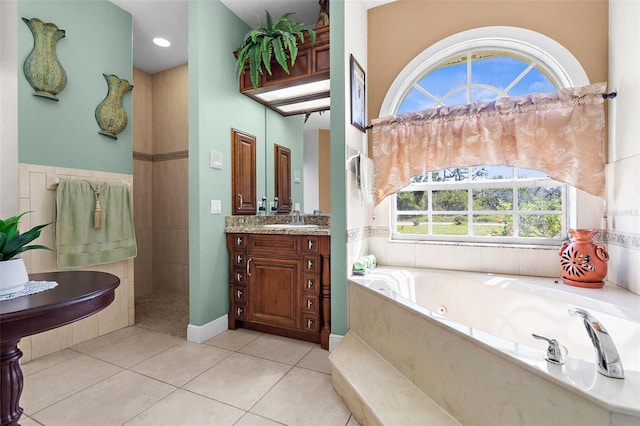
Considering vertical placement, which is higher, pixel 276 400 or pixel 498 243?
pixel 498 243

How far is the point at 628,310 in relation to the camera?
146 centimetres

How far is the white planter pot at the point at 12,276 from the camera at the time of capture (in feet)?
3.43

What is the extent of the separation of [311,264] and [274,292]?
1.44ft

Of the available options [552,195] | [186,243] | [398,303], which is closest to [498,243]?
[552,195]

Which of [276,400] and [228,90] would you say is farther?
[228,90]

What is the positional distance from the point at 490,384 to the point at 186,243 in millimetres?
3474

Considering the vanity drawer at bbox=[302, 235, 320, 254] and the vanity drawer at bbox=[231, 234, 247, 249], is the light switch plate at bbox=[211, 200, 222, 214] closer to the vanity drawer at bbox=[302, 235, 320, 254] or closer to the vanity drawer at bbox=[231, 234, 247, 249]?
the vanity drawer at bbox=[231, 234, 247, 249]

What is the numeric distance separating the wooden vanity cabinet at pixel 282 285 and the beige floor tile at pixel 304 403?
1.52ft

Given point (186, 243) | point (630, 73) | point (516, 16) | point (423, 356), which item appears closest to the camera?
point (423, 356)

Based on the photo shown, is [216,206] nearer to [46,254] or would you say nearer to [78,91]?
[46,254]

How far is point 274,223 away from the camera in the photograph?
2992 millimetres

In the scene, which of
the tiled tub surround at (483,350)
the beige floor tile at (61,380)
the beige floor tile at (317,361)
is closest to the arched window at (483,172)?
the tiled tub surround at (483,350)

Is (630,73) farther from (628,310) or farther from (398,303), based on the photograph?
(398,303)

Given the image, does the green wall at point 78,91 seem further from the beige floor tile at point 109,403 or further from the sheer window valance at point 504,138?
the sheer window valance at point 504,138
